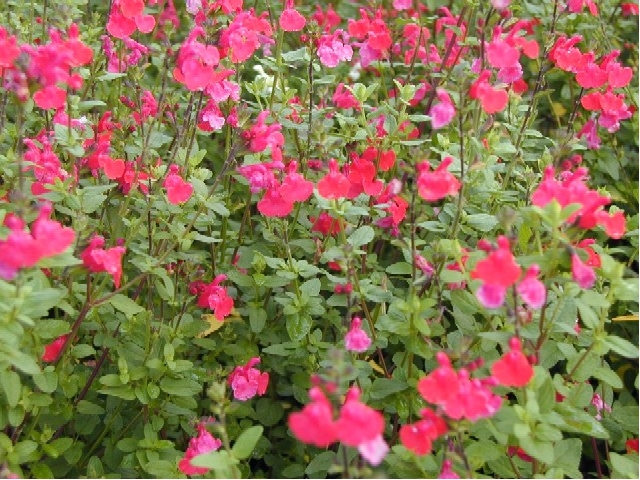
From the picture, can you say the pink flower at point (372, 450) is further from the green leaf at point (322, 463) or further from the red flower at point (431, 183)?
the green leaf at point (322, 463)

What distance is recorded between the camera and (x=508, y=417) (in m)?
2.05

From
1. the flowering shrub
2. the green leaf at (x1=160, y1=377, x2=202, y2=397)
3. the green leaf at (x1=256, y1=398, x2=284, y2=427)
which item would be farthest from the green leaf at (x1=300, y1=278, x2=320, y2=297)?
the green leaf at (x1=256, y1=398, x2=284, y2=427)

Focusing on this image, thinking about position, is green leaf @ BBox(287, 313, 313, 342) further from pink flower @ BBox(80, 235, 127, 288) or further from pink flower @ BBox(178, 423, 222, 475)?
pink flower @ BBox(80, 235, 127, 288)

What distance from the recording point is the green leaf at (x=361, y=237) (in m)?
2.54

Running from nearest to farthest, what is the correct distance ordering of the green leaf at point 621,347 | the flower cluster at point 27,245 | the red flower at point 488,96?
the flower cluster at point 27,245
the green leaf at point 621,347
the red flower at point 488,96

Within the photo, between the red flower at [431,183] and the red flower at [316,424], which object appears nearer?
the red flower at [316,424]

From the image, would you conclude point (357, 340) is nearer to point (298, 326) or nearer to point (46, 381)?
point (298, 326)

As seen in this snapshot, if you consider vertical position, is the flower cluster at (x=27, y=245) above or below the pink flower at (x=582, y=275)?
below

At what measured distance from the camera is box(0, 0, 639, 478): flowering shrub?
81.2 inches

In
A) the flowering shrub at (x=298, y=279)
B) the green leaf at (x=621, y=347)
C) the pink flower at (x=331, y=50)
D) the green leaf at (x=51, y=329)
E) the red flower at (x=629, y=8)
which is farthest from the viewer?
the red flower at (x=629, y=8)

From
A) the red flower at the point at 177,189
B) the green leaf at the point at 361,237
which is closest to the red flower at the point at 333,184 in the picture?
the green leaf at the point at 361,237

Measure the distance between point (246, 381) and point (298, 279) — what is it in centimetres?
37

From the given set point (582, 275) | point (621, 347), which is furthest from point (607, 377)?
point (582, 275)

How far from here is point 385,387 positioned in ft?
8.29
